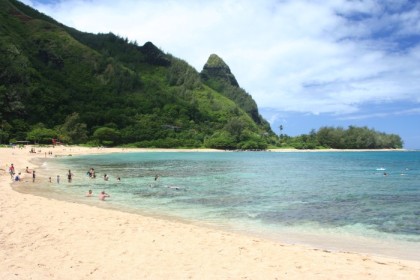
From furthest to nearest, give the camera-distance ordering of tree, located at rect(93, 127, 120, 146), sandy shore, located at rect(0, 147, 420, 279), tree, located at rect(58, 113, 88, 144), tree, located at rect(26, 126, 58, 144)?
tree, located at rect(93, 127, 120, 146)
tree, located at rect(58, 113, 88, 144)
tree, located at rect(26, 126, 58, 144)
sandy shore, located at rect(0, 147, 420, 279)

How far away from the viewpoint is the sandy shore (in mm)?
10742

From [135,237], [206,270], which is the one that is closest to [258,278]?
[206,270]

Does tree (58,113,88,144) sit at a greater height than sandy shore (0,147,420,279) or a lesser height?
greater

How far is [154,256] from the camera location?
12.5 metres

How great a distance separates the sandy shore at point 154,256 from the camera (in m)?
10.7

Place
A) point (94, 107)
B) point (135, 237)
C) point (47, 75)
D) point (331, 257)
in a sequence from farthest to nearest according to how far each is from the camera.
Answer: point (47, 75) < point (94, 107) < point (135, 237) < point (331, 257)

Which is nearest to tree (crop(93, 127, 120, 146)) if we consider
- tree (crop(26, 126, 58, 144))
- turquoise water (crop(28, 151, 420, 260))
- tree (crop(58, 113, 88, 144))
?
tree (crop(58, 113, 88, 144))

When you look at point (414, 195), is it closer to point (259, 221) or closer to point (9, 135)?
point (259, 221)

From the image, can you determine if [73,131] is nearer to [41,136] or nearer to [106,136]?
[106,136]

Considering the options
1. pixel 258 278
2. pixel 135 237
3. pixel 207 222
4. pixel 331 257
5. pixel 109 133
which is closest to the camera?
pixel 258 278

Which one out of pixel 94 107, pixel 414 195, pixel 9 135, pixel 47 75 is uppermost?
pixel 47 75

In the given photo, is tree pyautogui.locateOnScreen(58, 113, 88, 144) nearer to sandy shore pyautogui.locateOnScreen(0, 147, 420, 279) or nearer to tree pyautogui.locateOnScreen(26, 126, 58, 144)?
tree pyautogui.locateOnScreen(26, 126, 58, 144)

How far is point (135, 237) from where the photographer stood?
49.0 ft

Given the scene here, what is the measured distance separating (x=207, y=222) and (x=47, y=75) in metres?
195
